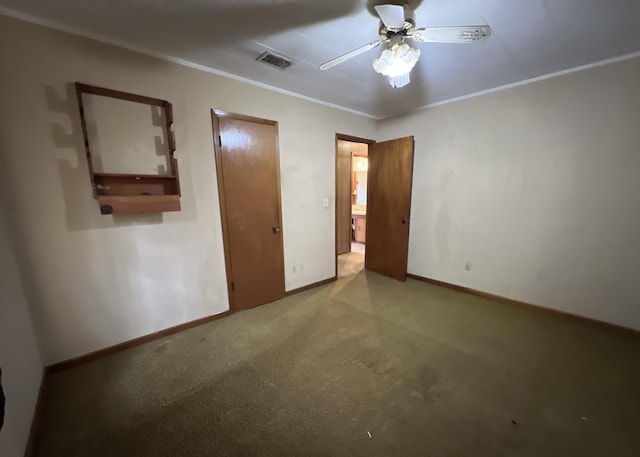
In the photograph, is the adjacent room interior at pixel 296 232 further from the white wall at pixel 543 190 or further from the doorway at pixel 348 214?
the doorway at pixel 348 214

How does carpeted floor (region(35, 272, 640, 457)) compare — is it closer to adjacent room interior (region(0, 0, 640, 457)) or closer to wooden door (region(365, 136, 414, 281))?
adjacent room interior (region(0, 0, 640, 457))

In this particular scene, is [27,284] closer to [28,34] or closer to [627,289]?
[28,34]

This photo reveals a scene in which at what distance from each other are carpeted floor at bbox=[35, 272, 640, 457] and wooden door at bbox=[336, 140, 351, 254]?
2715mm

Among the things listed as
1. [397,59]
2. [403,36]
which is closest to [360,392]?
[397,59]

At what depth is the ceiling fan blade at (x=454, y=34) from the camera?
1.35m

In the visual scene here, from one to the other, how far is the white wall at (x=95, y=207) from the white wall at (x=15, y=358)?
5.6 inches

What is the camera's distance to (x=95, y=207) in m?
1.89

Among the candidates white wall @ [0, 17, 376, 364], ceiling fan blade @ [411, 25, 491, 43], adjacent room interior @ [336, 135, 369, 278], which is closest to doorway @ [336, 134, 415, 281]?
adjacent room interior @ [336, 135, 369, 278]

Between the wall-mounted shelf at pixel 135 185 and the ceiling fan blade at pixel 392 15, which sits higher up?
the ceiling fan blade at pixel 392 15

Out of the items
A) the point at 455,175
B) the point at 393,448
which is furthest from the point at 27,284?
the point at 455,175

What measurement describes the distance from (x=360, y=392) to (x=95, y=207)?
238 centimetres

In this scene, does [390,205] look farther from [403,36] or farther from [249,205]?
[403,36]

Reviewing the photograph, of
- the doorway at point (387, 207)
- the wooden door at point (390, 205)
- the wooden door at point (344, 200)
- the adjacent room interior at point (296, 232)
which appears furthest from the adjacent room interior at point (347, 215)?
the adjacent room interior at point (296, 232)

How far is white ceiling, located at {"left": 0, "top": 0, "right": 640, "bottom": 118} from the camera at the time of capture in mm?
1489
